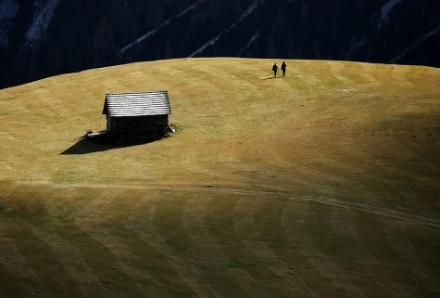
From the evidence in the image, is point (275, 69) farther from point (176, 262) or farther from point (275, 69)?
point (176, 262)

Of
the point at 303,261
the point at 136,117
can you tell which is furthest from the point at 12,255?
the point at 136,117

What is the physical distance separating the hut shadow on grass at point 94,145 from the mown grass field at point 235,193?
1.16ft

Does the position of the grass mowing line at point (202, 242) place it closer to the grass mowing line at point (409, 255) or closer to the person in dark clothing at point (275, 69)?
the grass mowing line at point (409, 255)

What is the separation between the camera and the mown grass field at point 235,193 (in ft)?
106

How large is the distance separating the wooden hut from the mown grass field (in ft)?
7.15

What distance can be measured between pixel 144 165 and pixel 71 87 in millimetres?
32312

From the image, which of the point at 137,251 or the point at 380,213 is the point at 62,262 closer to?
the point at 137,251

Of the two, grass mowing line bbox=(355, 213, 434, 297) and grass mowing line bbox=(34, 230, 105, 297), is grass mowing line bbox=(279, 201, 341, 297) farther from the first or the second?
grass mowing line bbox=(34, 230, 105, 297)

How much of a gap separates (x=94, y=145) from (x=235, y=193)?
65.5ft

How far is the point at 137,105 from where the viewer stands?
2415 inches

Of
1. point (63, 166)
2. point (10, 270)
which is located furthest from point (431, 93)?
point (10, 270)

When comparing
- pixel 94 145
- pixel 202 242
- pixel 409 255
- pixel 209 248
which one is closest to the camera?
pixel 409 255

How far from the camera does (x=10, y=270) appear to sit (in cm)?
3219

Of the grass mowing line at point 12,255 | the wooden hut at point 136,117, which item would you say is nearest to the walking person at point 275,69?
the wooden hut at point 136,117
